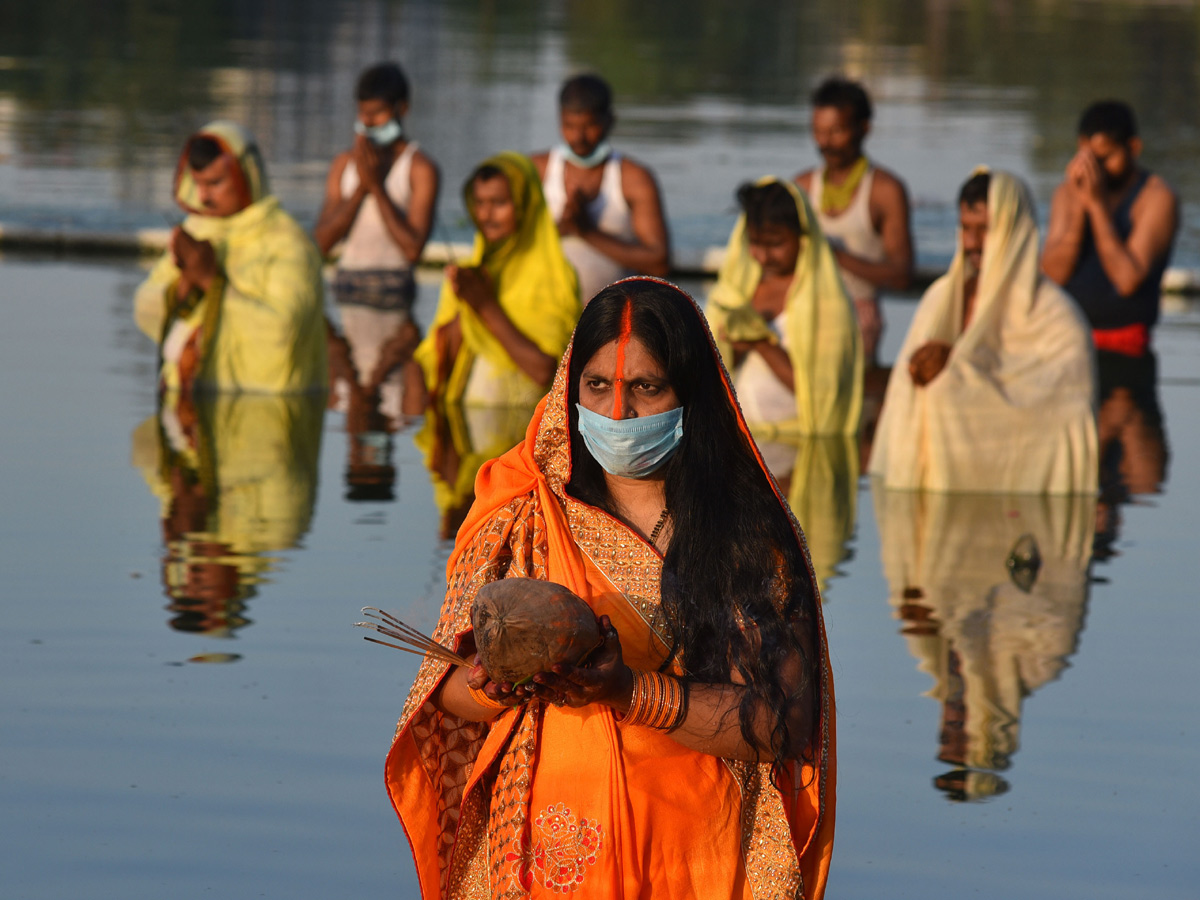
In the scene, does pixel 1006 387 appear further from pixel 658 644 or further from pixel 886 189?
pixel 658 644

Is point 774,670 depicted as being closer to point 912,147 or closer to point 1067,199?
point 1067,199

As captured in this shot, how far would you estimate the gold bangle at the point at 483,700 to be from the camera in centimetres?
252

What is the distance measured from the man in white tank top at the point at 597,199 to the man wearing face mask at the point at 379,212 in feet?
5.22

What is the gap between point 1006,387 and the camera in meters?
7.01

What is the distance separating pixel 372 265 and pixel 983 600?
628 centimetres

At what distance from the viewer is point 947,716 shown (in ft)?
15.4

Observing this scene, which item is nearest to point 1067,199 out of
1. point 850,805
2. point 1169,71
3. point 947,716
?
point 947,716

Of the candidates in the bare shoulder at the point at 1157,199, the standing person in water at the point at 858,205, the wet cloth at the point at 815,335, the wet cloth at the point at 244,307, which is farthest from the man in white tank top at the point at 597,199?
the bare shoulder at the point at 1157,199

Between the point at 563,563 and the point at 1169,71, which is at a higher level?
the point at 1169,71

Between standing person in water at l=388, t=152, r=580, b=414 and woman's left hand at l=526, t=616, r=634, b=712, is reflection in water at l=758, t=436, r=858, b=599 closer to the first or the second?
standing person in water at l=388, t=152, r=580, b=414

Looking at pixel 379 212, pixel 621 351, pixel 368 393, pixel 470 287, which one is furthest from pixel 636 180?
pixel 621 351

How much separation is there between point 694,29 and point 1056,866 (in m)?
31.5

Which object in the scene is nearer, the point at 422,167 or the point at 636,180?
the point at 636,180

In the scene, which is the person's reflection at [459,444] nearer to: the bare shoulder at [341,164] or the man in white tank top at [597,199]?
the man in white tank top at [597,199]
